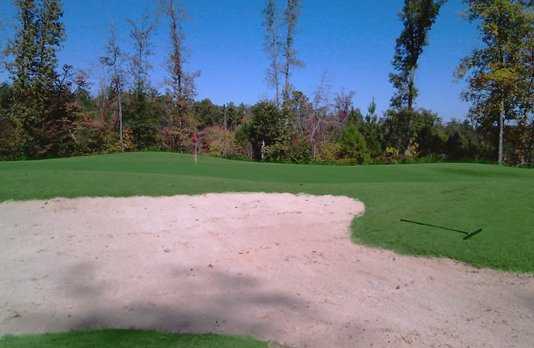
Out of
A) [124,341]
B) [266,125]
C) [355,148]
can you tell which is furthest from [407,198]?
[266,125]

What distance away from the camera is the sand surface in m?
3.37

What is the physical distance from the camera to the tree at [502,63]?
19.9m

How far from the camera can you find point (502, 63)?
20562 millimetres

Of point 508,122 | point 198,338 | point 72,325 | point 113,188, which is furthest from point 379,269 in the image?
point 508,122

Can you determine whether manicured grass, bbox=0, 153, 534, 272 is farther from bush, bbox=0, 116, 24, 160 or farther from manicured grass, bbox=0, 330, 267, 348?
bush, bbox=0, 116, 24, 160

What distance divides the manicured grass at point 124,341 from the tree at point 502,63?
20.9 m

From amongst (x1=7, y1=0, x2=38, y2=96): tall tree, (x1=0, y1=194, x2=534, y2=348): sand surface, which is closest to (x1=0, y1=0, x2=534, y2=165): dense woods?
(x1=7, y1=0, x2=38, y2=96): tall tree

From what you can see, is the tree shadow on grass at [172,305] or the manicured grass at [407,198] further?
the manicured grass at [407,198]

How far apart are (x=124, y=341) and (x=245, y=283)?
1546mm

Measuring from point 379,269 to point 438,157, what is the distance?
17.9m

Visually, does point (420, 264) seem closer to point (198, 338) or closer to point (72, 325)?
point (198, 338)

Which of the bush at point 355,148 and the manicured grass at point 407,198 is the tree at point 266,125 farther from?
the manicured grass at point 407,198

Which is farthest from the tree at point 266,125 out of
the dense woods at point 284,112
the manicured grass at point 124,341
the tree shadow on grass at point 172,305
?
the manicured grass at point 124,341

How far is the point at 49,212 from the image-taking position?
22.9ft
